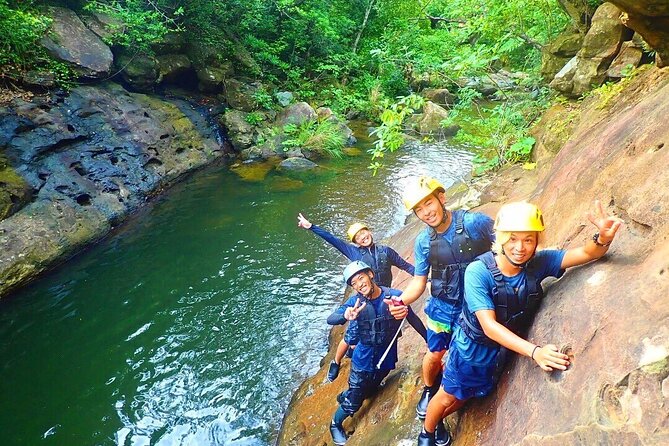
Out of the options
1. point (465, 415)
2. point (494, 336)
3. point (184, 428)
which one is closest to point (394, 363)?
point (465, 415)

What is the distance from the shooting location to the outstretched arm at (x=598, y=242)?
93.2 inches

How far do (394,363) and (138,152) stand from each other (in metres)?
11.9

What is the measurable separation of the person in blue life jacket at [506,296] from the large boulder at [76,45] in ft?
46.3

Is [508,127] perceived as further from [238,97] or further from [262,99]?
[238,97]

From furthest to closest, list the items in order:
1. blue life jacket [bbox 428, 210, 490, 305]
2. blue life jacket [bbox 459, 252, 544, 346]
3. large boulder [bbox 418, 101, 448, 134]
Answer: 1. large boulder [bbox 418, 101, 448, 134]
2. blue life jacket [bbox 428, 210, 490, 305]
3. blue life jacket [bbox 459, 252, 544, 346]

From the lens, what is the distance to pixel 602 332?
2238 millimetres

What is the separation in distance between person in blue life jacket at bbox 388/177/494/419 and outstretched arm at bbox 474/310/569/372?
824mm

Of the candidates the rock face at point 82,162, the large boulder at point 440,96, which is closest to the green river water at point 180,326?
the rock face at point 82,162

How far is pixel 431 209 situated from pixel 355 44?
22.7 meters

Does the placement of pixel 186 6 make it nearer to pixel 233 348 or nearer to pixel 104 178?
pixel 104 178

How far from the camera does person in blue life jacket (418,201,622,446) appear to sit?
238 centimetres

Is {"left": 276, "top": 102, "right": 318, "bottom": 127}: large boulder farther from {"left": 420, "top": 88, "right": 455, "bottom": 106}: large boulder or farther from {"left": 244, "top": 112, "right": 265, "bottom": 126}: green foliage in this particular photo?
{"left": 420, "top": 88, "right": 455, "bottom": 106}: large boulder

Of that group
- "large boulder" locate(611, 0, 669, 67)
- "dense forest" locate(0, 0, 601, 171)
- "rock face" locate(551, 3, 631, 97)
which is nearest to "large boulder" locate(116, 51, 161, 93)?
"dense forest" locate(0, 0, 601, 171)

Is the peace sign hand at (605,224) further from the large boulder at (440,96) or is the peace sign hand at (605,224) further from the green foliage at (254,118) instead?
the large boulder at (440,96)
